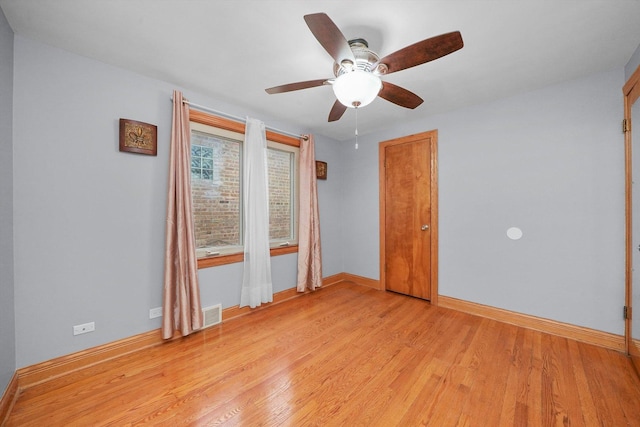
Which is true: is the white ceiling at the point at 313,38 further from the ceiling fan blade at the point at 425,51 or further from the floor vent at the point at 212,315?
the floor vent at the point at 212,315

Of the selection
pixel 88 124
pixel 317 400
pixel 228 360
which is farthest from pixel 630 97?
pixel 88 124

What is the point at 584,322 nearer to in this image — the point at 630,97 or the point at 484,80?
the point at 630,97

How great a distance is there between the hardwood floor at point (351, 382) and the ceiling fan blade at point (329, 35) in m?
2.09

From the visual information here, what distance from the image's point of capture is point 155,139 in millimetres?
2174

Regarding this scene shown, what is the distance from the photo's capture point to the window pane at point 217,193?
2625 millimetres

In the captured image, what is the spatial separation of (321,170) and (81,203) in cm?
273

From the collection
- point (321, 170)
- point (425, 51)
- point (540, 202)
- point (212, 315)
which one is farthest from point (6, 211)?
point (540, 202)

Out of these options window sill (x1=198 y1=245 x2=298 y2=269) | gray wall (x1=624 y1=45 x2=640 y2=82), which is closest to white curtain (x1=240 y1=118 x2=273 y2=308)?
window sill (x1=198 y1=245 x2=298 y2=269)

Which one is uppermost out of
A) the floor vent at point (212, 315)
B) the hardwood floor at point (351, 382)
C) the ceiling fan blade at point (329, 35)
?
the ceiling fan blade at point (329, 35)

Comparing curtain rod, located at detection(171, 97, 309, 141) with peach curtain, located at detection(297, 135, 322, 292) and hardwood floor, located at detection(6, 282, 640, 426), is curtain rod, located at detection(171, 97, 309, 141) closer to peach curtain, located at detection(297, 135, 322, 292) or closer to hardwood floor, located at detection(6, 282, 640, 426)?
peach curtain, located at detection(297, 135, 322, 292)

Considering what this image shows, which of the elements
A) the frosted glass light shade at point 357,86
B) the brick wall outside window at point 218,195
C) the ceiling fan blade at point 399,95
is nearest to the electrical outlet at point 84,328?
the brick wall outside window at point 218,195

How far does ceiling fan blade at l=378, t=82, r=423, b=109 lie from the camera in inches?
68.1

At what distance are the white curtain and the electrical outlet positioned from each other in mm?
1243

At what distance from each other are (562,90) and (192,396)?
3.96 meters
